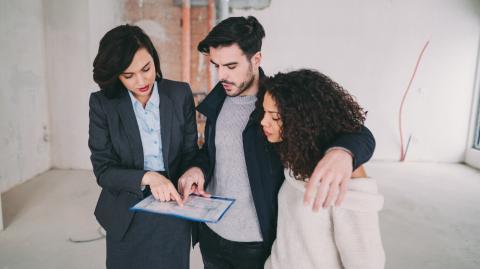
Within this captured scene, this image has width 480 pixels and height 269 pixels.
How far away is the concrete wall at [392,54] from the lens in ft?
13.7

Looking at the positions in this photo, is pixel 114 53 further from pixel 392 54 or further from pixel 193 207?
pixel 392 54

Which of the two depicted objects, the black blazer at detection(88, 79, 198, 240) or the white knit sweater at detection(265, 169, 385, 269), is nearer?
the white knit sweater at detection(265, 169, 385, 269)

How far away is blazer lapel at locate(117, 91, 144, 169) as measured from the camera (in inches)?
40.6

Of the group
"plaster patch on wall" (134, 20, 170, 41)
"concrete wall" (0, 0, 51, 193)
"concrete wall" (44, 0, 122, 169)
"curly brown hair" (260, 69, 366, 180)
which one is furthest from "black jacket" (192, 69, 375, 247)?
"plaster patch on wall" (134, 20, 170, 41)

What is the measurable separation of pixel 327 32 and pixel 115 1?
2698mm

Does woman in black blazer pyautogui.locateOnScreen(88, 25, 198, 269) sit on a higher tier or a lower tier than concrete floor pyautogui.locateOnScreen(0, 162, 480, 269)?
higher

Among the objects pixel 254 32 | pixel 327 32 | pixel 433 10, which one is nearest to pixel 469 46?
pixel 433 10

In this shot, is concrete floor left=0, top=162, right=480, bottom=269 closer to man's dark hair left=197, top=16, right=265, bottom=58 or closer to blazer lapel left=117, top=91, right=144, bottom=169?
blazer lapel left=117, top=91, right=144, bottom=169

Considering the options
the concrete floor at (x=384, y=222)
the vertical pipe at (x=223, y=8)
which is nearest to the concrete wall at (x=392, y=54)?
the vertical pipe at (x=223, y=8)

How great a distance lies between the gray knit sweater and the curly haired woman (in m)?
0.15

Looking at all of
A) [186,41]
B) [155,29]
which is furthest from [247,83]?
[155,29]

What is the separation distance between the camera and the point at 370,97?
439 cm

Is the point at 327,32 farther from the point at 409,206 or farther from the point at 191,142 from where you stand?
the point at 191,142

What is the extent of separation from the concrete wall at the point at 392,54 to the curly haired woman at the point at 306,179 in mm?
3487
